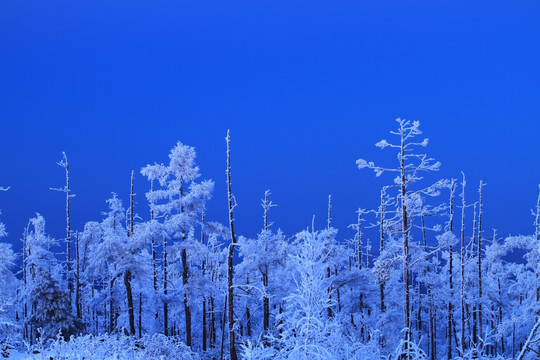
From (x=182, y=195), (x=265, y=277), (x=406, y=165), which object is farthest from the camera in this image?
(x=265, y=277)

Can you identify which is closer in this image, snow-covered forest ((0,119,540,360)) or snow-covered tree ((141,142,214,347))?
snow-covered forest ((0,119,540,360))

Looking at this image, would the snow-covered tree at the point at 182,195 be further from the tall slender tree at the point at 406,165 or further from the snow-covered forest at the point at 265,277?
the tall slender tree at the point at 406,165

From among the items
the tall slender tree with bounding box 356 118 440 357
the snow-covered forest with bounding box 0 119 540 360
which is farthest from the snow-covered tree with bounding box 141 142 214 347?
the tall slender tree with bounding box 356 118 440 357

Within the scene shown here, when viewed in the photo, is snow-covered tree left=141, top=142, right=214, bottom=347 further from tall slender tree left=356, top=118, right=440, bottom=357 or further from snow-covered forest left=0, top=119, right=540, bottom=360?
tall slender tree left=356, top=118, right=440, bottom=357

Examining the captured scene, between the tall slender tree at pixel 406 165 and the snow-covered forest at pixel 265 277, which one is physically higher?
the tall slender tree at pixel 406 165

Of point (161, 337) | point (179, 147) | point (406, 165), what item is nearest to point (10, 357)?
point (161, 337)

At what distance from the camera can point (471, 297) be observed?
90.4 ft

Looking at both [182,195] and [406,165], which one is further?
[182,195]

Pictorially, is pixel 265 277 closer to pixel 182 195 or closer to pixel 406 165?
pixel 182 195

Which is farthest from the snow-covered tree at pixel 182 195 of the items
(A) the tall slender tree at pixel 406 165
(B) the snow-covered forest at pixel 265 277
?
(A) the tall slender tree at pixel 406 165

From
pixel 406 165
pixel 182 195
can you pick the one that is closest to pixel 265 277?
pixel 182 195

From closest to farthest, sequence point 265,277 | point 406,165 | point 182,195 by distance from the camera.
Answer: point 406,165 < point 182,195 < point 265,277

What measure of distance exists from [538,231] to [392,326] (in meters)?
11.8

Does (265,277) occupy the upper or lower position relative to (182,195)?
lower
